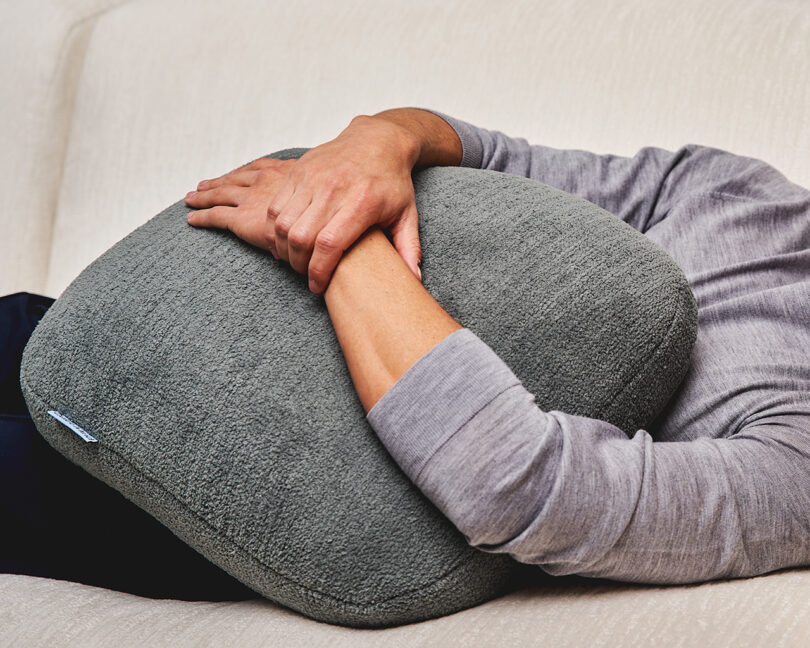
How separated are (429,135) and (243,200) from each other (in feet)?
0.80

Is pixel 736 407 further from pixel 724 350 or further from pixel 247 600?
pixel 247 600

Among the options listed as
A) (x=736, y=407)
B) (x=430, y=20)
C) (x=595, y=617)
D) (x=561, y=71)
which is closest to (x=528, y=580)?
(x=595, y=617)

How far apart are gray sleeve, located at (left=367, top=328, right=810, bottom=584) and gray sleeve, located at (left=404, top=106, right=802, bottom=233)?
0.36 m

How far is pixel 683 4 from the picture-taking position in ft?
3.58

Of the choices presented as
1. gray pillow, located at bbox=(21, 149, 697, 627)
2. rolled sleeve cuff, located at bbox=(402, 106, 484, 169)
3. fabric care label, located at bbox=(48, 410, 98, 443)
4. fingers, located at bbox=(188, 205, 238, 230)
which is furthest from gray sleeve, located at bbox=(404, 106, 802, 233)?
fabric care label, located at bbox=(48, 410, 98, 443)

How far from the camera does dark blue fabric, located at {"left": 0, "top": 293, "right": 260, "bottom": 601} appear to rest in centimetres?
75

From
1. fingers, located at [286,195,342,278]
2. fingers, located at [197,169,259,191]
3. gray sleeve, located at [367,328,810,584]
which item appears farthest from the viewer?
fingers, located at [197,169,259,191]

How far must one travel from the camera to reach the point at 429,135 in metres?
0.83

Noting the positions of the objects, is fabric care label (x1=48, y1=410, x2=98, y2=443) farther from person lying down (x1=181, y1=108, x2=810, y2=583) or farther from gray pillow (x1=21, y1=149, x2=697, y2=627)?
person lying down (x1=181, y1=108, x2=810, y2=583)

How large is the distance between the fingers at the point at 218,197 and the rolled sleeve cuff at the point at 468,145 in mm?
289

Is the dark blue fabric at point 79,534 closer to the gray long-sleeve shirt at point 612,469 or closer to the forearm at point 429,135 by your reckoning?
the gray long-sleeve shirt at point 612,469

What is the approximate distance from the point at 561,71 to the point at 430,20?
0.79ft

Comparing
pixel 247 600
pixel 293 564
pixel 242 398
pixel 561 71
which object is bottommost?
pixel 247 600

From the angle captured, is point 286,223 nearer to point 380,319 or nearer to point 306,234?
point 306,234
